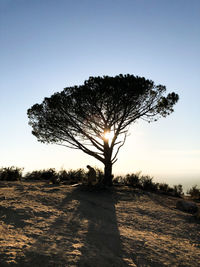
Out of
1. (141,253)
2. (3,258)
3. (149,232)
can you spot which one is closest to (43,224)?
(3,258)

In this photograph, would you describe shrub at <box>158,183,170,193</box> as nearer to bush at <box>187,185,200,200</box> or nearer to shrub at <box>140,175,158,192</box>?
shrub at <box>140,175,158,192</box>

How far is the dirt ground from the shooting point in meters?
3.67

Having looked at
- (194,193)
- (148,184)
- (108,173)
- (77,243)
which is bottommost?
(77,243)

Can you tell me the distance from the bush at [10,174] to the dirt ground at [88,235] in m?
8.59

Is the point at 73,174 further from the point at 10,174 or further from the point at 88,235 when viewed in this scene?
the point at 88,235

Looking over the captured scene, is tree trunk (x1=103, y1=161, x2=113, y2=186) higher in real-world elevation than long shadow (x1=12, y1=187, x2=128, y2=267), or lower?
higher

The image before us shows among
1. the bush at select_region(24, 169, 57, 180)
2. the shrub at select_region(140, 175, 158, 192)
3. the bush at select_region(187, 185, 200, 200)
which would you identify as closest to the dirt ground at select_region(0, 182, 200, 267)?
the shrub at select_region(140, 175, 158, 192)

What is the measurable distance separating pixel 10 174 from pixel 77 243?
1348 cm

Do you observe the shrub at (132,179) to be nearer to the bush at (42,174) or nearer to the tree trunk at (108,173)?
the tree trunk at (108,173)

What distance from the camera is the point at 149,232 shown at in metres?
5.90

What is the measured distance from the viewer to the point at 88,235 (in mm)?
4840

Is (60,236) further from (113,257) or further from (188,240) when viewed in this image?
(188,240)

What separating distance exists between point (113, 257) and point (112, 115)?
36.5 ft

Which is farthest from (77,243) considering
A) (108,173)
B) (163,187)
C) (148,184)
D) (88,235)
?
(163,187)
